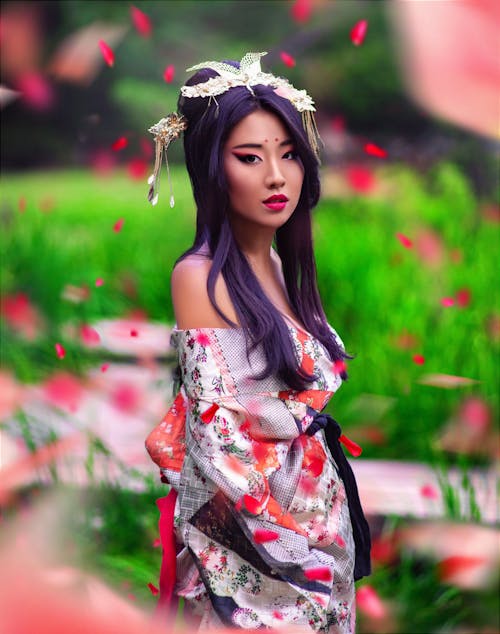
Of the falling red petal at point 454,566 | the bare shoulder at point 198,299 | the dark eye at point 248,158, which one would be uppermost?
the dark eye at point 248,158

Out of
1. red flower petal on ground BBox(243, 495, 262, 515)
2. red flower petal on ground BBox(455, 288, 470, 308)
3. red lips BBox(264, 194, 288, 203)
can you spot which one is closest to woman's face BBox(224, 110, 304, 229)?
red lips BBox(264, 194, 288, 203)

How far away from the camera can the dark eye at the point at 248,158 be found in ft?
4.12

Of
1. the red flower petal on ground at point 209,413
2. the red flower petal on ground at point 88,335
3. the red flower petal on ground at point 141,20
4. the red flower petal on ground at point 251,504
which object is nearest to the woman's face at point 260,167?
the red flower petal on ground at point 209,413

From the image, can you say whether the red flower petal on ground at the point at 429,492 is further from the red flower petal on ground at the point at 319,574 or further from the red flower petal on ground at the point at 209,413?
the red flower petal on ground at the point at 209,413

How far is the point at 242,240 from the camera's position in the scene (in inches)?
53.2

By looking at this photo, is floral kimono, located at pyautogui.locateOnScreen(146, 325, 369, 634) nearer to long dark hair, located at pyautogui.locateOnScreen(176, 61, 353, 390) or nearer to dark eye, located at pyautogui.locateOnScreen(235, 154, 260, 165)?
long dark hair, located at pyautogui.locateOnScreen(176, 61, 353, 390)

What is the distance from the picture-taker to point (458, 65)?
22.8 inches

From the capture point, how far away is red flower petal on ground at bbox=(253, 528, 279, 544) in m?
1.18

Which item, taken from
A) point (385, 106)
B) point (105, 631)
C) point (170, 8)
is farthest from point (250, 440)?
point (170, 8)

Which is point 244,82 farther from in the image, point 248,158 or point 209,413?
point 209,413

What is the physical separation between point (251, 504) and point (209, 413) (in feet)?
0.43

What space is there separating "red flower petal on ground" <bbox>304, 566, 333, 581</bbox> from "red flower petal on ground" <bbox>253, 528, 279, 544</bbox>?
0.07 metres

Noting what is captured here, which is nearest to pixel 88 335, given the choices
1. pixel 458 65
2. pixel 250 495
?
pixel 250 495

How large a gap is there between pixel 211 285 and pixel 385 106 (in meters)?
5.03
